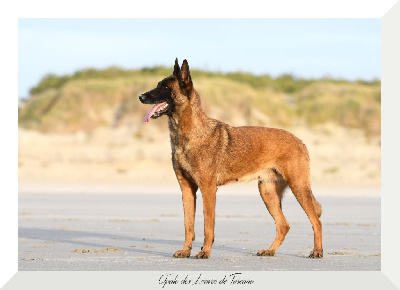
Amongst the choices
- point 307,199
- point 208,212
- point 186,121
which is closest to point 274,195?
point 307,199

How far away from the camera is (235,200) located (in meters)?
20.5

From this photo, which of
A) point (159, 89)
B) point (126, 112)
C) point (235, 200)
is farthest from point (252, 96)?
point (159, 89)

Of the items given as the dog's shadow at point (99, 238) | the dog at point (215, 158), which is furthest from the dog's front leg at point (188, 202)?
→ the dog's shadow at point (99, 238)

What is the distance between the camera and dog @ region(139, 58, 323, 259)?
34.1 feet

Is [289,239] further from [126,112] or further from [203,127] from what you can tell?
[126,112]

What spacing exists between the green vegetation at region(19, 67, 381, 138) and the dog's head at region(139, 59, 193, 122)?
75.3ft

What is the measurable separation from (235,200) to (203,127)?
10.0 metres

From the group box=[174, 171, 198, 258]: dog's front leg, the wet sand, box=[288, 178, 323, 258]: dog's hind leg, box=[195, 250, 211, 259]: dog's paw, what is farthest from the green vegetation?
box=[195, 250, 211, 259]: dog's paw

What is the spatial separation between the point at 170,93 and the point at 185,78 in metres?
0.26

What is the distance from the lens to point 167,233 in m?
13.6

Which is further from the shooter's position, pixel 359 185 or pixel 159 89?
pixel 359 185

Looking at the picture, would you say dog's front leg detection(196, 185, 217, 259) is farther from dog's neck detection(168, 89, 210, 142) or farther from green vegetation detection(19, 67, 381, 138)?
green vegetation detection(19, 67, 381, 138)

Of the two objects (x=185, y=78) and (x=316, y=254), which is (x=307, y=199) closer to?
(x=316, y=254)

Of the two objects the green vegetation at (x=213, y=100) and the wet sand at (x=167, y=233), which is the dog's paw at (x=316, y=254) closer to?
the wet sand at (x=167, y=233)
